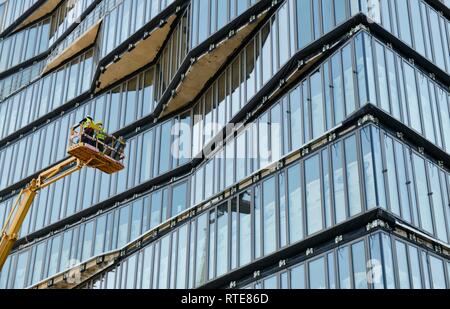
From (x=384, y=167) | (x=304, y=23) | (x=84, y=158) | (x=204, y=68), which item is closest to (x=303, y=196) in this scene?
(x=384, y=167)

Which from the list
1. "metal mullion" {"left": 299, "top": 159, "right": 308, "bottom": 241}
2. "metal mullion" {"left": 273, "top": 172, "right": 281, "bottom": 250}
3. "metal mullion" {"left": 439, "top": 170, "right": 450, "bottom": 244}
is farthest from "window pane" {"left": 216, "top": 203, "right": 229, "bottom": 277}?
"metal mullion" {"left": 439, "top": 170, "right": 450, "bottom": 244}

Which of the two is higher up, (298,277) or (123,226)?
(123,226)

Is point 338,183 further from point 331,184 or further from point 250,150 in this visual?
point 250,150

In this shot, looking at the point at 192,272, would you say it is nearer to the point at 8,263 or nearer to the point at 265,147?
the point at 265,147

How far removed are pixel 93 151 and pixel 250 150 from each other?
303 inches

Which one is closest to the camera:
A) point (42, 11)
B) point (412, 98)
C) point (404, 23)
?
point (412, 98)

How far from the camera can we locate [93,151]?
93.7ft

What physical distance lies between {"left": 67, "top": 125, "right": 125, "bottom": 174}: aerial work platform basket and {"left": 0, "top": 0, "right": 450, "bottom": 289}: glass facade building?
592 cm

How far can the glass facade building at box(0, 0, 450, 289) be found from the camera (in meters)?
27.4

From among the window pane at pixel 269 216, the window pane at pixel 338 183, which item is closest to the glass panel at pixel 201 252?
the window pane at pixel 269 216

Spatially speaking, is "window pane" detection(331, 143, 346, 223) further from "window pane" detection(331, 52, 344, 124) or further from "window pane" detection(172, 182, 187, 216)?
"window pane" detection(172, 182, 187, 216)

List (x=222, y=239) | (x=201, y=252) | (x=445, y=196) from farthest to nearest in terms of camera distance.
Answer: (x=201, y=252) → (x=222, y=239) → (x=445, y=196)

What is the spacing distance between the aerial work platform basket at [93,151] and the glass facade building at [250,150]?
5919 millimetres

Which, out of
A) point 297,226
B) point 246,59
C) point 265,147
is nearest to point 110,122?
point 246,59
